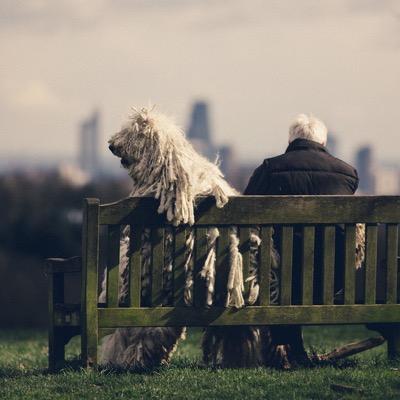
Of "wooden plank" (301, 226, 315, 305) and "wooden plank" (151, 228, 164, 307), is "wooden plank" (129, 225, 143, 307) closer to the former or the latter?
"wooden plank" (151, 228, 164, 307)

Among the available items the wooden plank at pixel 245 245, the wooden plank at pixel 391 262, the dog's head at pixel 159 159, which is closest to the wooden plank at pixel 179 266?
the dog's head at pixel 159 159

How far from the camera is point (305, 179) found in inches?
266

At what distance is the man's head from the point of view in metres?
6.93

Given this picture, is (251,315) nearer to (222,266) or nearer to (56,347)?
(222,266)

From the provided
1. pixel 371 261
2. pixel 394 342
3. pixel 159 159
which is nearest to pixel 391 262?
pixel 371 261

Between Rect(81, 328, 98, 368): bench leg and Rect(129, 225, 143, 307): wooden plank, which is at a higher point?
Rect(129, 225, 143, 307): wooden plank

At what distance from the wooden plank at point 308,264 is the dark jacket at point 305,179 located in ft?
0.59

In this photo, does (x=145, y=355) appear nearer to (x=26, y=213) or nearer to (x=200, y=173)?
(x=200, y=173)

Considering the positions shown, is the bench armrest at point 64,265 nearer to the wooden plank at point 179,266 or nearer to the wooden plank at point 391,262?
the wooden plank at point 179,266

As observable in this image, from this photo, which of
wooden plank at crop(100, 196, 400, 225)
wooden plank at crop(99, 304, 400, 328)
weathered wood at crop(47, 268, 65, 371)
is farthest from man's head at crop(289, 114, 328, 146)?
weathered wood at crop(47, 268, 65, 371)

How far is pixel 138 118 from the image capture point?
6.56 m

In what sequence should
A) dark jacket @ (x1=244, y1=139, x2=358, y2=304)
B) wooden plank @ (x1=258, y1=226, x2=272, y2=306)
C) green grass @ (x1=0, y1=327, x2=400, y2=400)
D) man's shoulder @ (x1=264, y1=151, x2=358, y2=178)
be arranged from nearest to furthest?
green grass @ (x1=0, y1=327, x2=400, y2=400)
wooden plank @ (x1=258, y1=226, x2=272, y2=306)
dark jacket @ (x1=244, y1=139, x2=358, y2=304)
man's shoulder @ (x1=264, y1=151, x2=358, y2=178)

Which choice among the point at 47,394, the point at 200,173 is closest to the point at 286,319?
the point at 200,173

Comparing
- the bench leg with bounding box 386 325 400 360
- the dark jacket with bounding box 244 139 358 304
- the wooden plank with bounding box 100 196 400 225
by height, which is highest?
the dark jacket with bounding box 244 139 358 304
